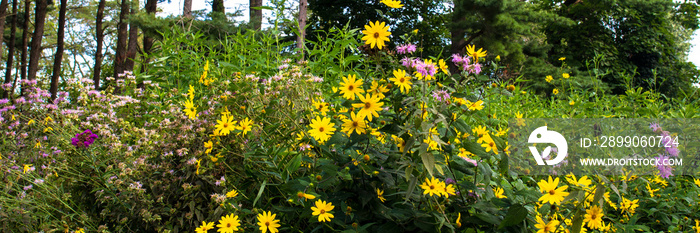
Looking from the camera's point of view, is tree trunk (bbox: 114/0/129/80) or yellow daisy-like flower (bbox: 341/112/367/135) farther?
tree trunk (bbox: 114/0/129/80)

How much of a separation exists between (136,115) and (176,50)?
781 millimetres

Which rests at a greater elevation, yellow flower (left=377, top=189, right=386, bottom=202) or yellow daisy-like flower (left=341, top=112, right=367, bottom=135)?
yellow daisy-like flower (left=341, top=112, right=367, bottom=135)

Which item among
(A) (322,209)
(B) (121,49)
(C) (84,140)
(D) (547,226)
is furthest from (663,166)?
(B) (121,49)

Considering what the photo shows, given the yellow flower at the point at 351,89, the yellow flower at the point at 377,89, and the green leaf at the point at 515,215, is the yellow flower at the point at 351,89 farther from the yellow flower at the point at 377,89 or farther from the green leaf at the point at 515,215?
the green leaf at the point at 515,215

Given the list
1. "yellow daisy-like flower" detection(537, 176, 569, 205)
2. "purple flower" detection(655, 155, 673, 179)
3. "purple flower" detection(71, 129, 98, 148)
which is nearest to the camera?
"yellow daisy-like flower" detection(537, 176, 569, 205)

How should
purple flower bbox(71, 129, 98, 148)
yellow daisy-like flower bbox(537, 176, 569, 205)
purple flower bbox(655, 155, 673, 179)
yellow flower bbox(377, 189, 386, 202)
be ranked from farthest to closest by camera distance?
1. purple flower bbox(655, 155, 673, 179)
2. purple flower bbox(71, 129, 98, 148)
3. yellow flower bbox(377, 189, 386, 202)
4. yellow daisy-like flower bbox(537, 176, 569, 205)

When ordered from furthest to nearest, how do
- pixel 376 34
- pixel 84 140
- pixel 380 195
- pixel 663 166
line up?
1. pixel 663 166
2. pixel 84 140
3. pixel 380 195
4. pixel 376 34

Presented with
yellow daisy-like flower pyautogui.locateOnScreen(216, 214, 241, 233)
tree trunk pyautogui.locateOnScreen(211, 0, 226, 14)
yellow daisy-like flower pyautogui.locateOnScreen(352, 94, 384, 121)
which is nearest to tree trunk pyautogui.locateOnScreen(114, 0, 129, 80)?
tree trunk pyautogui.locateOnScreen(211, 0, 226, 14)

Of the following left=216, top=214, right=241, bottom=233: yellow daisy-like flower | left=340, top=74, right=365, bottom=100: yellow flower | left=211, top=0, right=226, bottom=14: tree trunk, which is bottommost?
left=216, top=214, right=241, bottom=233: yellow daisy-like flower

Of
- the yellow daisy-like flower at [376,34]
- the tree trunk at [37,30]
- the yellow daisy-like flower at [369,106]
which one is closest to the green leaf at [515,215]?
the yellow daisy-like flower at [369,106]

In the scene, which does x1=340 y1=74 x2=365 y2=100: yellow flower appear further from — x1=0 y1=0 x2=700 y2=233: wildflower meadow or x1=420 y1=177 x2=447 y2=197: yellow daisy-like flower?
x1=420 y1=177 x2=447 y2=197: yellow daisy-like flower

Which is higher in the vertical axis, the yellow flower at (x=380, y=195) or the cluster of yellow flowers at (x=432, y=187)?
the cluster of yellow flowers at (x=432, y=187)

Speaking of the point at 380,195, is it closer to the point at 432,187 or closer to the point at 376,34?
the point at 432,187

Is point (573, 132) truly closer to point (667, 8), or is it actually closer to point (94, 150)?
point (94, 150)
